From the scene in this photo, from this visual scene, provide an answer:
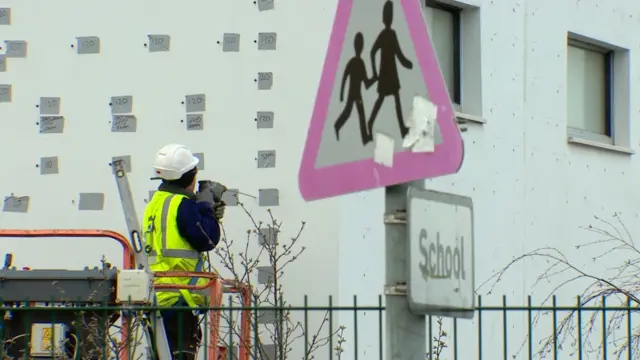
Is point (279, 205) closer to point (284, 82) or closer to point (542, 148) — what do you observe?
point (284, 82)

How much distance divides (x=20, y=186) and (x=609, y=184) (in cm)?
640

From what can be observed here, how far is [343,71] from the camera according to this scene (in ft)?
16.8

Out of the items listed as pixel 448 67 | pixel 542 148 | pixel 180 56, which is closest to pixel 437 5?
pixel 448 67

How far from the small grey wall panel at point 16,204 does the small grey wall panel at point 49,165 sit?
26 centimetres

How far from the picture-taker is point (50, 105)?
12.1 m

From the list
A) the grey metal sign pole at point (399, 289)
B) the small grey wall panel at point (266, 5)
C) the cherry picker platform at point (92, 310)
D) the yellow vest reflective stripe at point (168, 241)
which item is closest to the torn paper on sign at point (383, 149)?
the grey metal sign pole at point (399, 289)

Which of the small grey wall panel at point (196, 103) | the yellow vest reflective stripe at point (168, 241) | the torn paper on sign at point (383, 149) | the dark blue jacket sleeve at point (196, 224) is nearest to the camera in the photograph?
the torn paper on sign at point (383, 149)

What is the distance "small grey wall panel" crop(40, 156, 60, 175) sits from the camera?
12.1 metres

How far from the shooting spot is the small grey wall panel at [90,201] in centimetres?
1204

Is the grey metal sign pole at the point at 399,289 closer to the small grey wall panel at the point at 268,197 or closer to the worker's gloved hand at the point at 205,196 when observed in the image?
the worker's gloved hand at the point at 205,196

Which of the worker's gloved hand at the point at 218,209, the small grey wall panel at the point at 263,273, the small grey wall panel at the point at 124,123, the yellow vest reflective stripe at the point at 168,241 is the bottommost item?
the small grey wall panel at the point at 263,273

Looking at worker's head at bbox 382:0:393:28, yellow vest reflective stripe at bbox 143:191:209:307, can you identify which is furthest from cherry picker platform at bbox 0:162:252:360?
worker's head at bbox 382:0:393:28

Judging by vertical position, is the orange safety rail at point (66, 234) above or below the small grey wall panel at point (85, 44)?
below

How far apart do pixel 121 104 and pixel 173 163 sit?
177 cm
